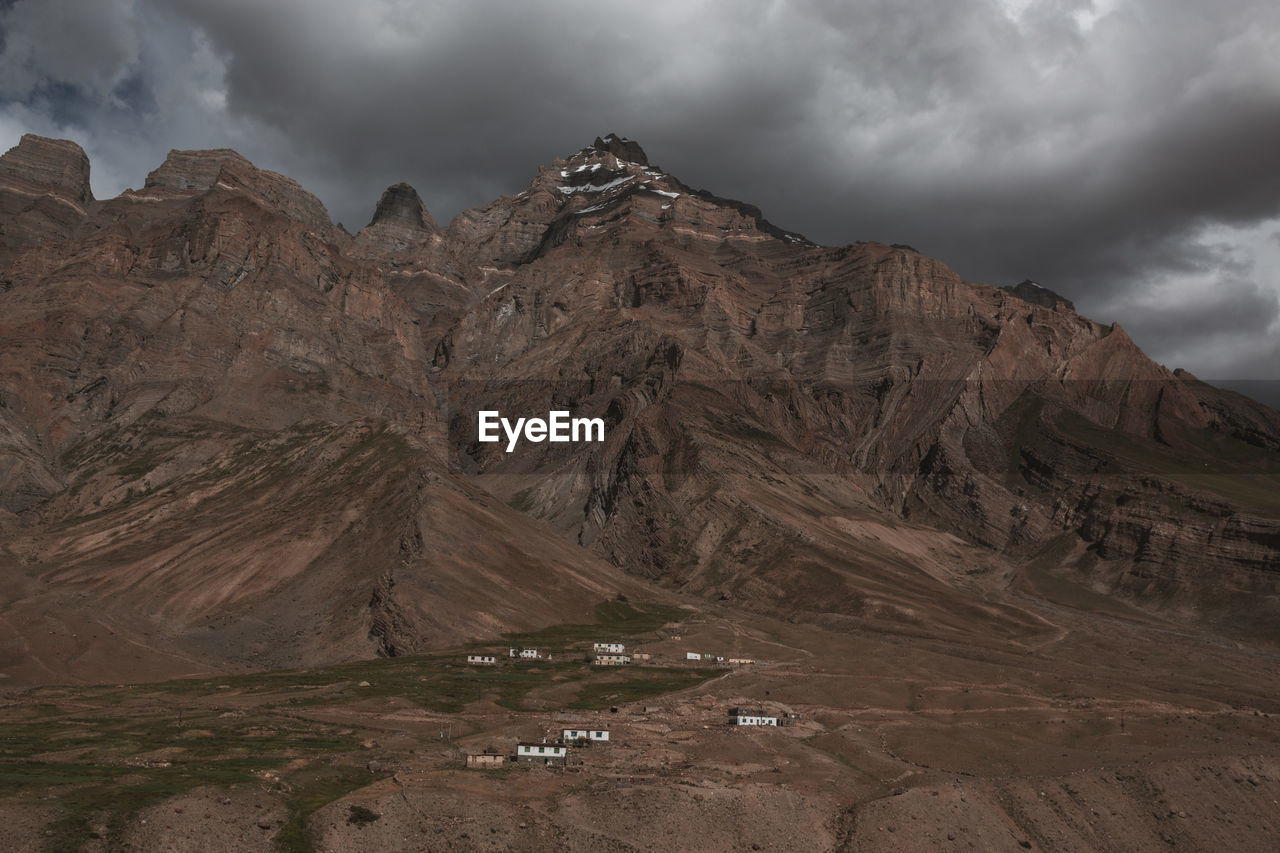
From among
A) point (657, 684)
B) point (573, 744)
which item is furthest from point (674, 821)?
point (657, 684)

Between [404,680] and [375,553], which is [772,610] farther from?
[404,680]

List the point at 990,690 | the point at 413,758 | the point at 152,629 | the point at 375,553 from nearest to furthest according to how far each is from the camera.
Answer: the point at 413,758 → the point at 990,690 → the point at 152,629 → the point at 375,553

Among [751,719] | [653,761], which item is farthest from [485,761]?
[751,719]

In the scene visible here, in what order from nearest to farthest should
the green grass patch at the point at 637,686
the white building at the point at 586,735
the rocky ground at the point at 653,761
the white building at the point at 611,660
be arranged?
the rocky ground at the point at 653,761 < the white building at the point at 586,735 < the green grass patch at the point at 637,686 < the white building at the point at 611,660

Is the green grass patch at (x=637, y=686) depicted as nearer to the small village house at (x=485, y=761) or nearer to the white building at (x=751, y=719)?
the white building at (x=751, y=719)

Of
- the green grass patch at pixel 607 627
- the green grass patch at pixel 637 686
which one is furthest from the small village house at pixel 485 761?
the green grass patch at pixel 607 627

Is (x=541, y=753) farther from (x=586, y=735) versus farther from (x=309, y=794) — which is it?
(x=309, y=794)
